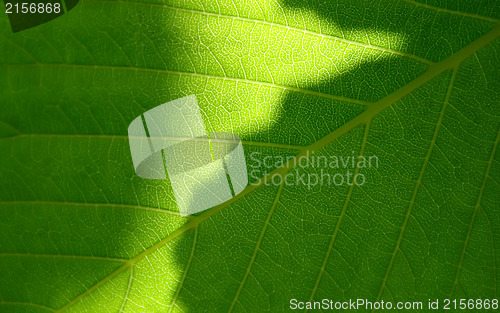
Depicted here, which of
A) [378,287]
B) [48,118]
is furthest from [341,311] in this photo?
[48,118]

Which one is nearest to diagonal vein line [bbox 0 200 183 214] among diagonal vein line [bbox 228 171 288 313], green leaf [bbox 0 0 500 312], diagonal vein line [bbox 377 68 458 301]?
green leaf [bbox 0 0 500 312]

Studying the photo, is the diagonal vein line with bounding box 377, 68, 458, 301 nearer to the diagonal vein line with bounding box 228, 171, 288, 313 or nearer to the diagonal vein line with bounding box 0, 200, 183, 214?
the diagonal vein line with bounding box 228, 171, 288, 313

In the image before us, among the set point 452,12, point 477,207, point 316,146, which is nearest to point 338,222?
point 316,146

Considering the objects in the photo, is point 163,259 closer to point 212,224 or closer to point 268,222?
point 212,224

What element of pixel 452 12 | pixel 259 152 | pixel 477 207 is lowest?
pixel 477 207

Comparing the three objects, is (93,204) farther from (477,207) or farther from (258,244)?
(477,207)

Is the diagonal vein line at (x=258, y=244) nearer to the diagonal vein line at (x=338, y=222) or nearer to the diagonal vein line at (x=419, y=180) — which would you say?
the diagonal vein line at (x=338, y=222)

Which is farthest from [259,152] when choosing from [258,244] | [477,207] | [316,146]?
[477,207]

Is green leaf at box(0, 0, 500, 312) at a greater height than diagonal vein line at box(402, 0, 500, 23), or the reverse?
diagonal vein line at box(402, 0, 500, 23)

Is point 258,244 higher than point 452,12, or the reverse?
point 452,12
